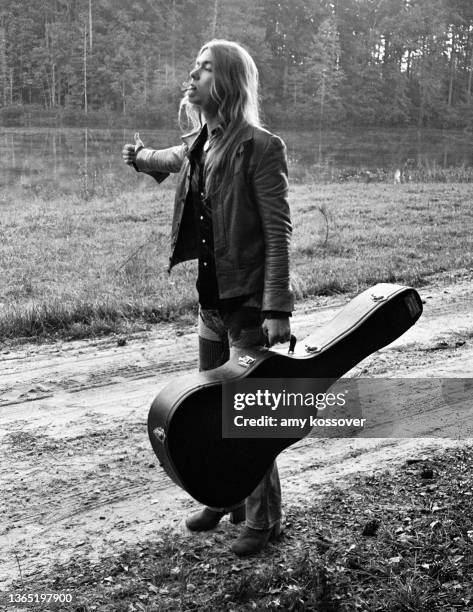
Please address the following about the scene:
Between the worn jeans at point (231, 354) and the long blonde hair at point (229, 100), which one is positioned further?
the worn jeans at point (231, 354)

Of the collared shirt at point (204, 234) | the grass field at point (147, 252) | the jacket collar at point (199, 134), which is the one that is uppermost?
the jacket collar at point (199, 134)

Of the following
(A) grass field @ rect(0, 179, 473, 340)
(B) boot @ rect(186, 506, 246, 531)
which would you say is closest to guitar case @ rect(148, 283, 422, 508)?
(B) boot @ rect(186, 506, 246, 531)

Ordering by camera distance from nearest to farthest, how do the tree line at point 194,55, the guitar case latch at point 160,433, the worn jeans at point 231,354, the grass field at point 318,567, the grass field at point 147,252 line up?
1. the guitar case latch at point 160,433
2. the grass field at point 318,567
3. the worn jeans at point 231,354
4. the grass field at point 147,252
5. the tree line at point 194,55

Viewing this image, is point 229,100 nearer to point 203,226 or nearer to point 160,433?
point 203,226

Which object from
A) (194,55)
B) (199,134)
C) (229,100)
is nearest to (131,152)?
(199,134)

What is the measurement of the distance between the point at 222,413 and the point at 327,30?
46.5m

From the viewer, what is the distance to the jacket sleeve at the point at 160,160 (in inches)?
124

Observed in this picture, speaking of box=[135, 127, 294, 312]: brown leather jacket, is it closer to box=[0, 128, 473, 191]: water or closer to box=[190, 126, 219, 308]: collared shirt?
box=[190, 126, 219, 308]: collared shirt

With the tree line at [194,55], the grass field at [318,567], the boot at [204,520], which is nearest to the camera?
the grass field at [318,567]

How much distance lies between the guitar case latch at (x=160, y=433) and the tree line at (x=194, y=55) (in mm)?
38937

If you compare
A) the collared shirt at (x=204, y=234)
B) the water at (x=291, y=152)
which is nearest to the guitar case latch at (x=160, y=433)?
the collared shirt at (x=204, y=234)

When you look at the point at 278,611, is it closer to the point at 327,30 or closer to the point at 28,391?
the point at 28,391

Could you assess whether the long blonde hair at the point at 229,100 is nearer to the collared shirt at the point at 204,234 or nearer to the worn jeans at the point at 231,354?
the collared shirt at the point at 204,234

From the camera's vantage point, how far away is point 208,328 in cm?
302
